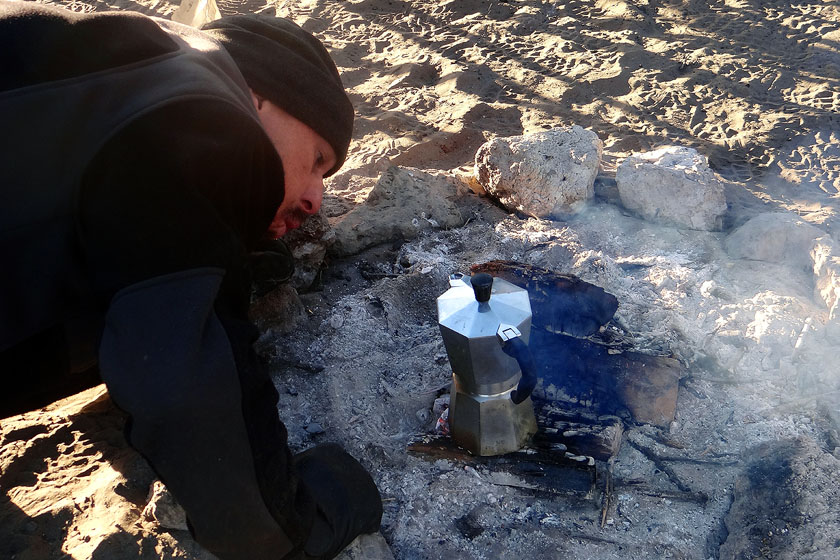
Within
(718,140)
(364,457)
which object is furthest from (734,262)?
(364,457)

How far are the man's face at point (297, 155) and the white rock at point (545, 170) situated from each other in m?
1.62

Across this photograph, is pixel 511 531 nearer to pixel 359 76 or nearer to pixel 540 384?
pixel 540 384

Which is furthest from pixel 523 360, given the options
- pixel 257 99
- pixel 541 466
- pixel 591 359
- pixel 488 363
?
pixel 257 99

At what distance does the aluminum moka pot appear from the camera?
193 cm

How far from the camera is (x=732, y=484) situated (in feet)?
7.02

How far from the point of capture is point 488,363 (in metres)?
2.02

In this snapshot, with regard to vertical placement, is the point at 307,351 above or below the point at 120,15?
below

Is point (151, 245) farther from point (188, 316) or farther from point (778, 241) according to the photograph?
point (778, 241)

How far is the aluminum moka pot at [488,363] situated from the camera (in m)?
1.93

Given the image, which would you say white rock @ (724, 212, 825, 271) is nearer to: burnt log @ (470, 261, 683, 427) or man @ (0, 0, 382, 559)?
burnt log @ (470, 261, 683, 427)

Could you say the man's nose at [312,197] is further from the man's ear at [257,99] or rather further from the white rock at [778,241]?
the white rock at [778,241]

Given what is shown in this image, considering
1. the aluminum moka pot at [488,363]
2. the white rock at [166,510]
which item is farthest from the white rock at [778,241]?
the white rock at [166,510]

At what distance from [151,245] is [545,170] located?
2532 millimetres

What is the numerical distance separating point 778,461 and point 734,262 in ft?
4.23
